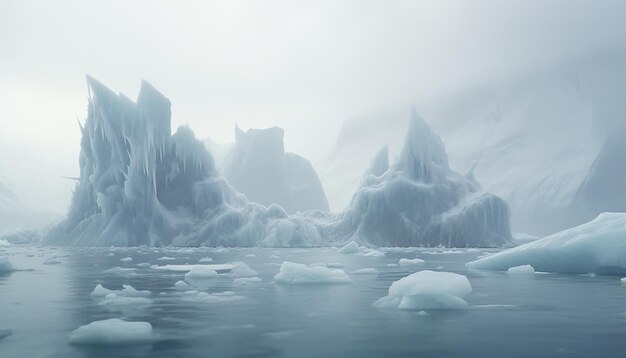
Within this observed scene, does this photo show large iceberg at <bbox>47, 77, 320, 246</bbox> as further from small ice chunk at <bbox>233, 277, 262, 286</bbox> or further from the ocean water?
the ocean water

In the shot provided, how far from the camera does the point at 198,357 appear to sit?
5387 millimetres

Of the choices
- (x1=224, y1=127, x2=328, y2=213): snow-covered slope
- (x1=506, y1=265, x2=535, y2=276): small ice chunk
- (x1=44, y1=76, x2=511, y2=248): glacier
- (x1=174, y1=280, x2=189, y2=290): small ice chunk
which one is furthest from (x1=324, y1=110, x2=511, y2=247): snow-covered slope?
(x1=174, y1=280, x2=189, y2=290): small ice chunk

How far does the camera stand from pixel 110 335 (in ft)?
19.7

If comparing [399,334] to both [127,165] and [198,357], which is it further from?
[127,165]

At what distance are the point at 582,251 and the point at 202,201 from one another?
2823 cm

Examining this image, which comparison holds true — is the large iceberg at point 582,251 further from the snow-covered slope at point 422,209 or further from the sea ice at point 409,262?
the snow-covered slope at point 422,209

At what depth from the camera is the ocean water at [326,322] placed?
571 centimetres

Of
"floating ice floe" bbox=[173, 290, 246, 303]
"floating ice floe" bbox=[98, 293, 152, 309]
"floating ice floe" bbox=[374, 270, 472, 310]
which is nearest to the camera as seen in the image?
"floating ice floe" bbox=[374, 270, 472, 310]

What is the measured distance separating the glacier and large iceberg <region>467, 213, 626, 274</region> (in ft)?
71.2

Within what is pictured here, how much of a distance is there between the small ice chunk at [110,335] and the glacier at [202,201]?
3122 centimetres

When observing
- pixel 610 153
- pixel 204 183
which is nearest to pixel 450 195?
pixel 204 183

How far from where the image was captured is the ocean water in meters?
5.71

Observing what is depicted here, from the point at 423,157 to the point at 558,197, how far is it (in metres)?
28.1

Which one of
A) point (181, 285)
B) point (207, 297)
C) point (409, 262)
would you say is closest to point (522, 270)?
point (409, 262)
